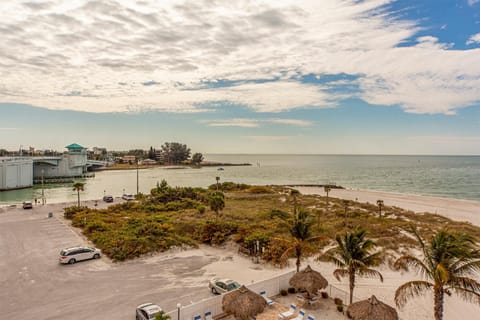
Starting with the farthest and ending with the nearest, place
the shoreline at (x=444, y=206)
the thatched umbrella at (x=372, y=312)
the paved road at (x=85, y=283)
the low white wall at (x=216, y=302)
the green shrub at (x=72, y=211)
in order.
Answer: the shoreline at (x=444, y=206) → the green shrub at (x=72, y=211) → the paved road at (x=85, y=283) → the low white wall at (x=216, y=302) → the thatched umbrella at (x=372, y=312)

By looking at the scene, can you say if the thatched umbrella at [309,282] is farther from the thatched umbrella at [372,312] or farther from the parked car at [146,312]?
the parked car at [146,312]

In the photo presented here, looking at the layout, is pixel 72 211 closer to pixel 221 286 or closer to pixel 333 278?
pixel 221 286

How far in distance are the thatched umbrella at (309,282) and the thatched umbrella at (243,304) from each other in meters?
2.97

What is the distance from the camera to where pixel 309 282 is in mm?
15523

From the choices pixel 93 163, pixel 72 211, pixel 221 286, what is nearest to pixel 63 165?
pixel 93 163

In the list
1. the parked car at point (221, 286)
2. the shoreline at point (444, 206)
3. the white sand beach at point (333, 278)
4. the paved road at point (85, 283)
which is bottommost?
the shoreline at point (444, 206)

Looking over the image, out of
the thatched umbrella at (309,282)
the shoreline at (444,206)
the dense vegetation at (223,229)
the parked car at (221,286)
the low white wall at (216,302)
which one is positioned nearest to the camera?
the low white wall at (216,302)

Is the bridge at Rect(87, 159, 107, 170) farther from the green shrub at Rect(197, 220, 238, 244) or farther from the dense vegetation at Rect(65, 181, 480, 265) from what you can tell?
the green shrub at Rect(197, 220, 238, 244)

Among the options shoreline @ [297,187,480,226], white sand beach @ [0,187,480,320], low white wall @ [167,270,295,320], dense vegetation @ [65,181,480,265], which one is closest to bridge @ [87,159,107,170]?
dense vegetation @ [65,181,480,265]

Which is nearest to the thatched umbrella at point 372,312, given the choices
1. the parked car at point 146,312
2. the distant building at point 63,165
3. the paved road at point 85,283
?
the paved road at point 85,283

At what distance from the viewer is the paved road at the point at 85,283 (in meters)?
15.0

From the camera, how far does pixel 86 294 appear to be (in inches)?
649

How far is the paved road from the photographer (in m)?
15.0

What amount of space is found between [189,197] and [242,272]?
109 ft
